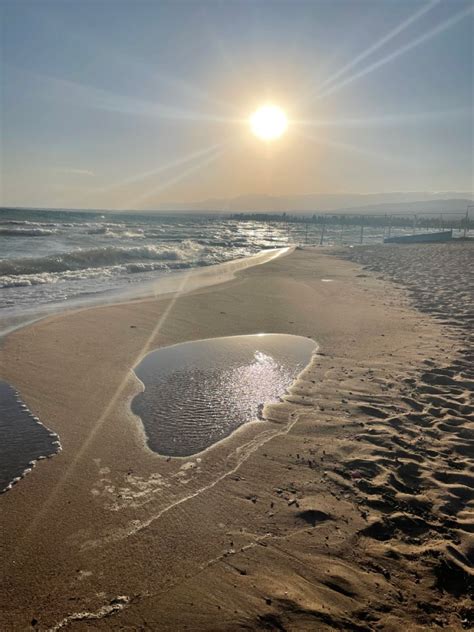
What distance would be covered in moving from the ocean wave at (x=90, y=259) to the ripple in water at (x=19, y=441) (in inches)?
467

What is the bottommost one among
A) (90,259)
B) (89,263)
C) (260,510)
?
(260,510)

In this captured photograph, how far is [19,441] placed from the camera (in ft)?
13.1

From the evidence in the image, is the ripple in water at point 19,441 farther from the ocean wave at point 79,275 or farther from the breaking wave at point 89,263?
the breaking wave at point 89,263

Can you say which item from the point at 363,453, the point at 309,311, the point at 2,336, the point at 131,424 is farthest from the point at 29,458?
the point at 309,311

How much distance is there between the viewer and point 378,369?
5996 millimetres

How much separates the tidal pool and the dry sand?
0.68 feet

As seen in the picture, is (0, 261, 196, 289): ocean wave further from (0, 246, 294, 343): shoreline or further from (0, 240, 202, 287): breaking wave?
(0, 246, 294, 343): shoreline

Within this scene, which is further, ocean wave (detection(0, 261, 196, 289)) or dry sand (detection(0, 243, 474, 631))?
ocean wave (detection(0, 261, 196, 289))

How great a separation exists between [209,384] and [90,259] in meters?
16.1

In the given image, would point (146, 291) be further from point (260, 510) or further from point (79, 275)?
point (260, 510)

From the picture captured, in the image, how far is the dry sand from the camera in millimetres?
2363

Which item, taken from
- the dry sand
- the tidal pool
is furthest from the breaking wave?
the dry sand

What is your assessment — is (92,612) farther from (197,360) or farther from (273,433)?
(197,360)

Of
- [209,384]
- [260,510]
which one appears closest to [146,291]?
[209,384]
